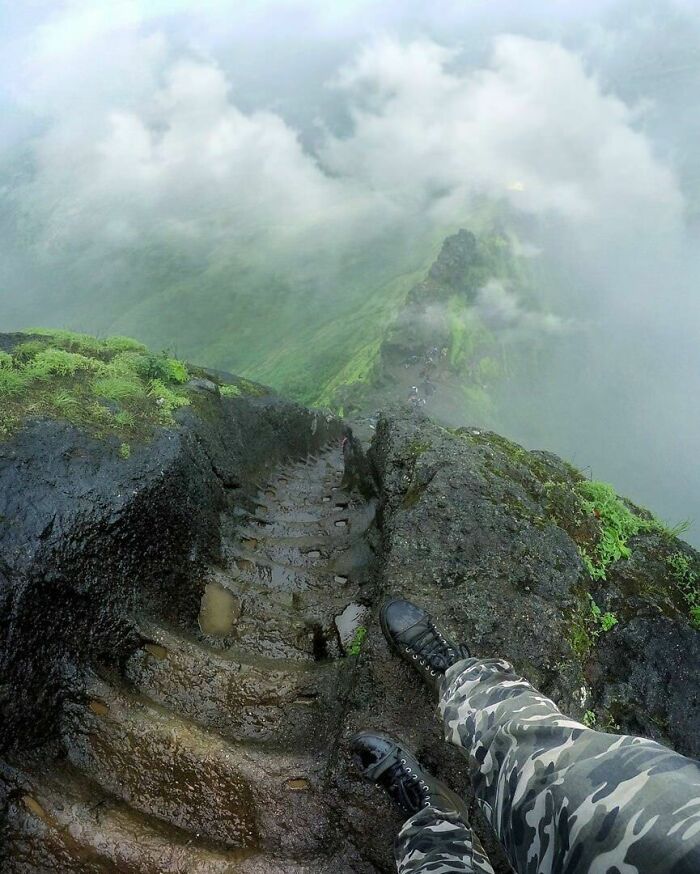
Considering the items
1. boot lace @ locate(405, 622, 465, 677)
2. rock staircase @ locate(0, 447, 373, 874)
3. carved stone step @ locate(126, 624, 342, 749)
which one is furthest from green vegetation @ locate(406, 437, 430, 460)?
carved stone step @ locate(126, 624, 342, 749)

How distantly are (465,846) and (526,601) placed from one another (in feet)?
8.18

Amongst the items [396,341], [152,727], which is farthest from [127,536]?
[396,341]

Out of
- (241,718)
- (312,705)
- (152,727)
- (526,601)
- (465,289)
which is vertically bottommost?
(152,727)

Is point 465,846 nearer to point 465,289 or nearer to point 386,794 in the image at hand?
point 386,794

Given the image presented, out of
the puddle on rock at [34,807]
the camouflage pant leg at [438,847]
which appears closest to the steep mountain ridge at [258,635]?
the puddle on rock at [34,807]

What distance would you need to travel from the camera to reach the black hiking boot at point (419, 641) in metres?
4.56

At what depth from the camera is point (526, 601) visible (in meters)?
5.27

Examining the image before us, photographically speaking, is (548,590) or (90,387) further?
(90,387)

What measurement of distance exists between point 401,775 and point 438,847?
79 cm

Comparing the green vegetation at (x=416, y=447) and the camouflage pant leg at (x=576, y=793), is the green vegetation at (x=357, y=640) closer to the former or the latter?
the camouflage pant leg at (x=576, y=793)

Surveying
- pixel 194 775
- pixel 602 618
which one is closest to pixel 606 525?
pixel 602 618

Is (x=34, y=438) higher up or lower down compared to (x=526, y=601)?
lower down

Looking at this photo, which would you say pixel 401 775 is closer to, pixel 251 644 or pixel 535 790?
pixel 535 790

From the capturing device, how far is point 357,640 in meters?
5.70
